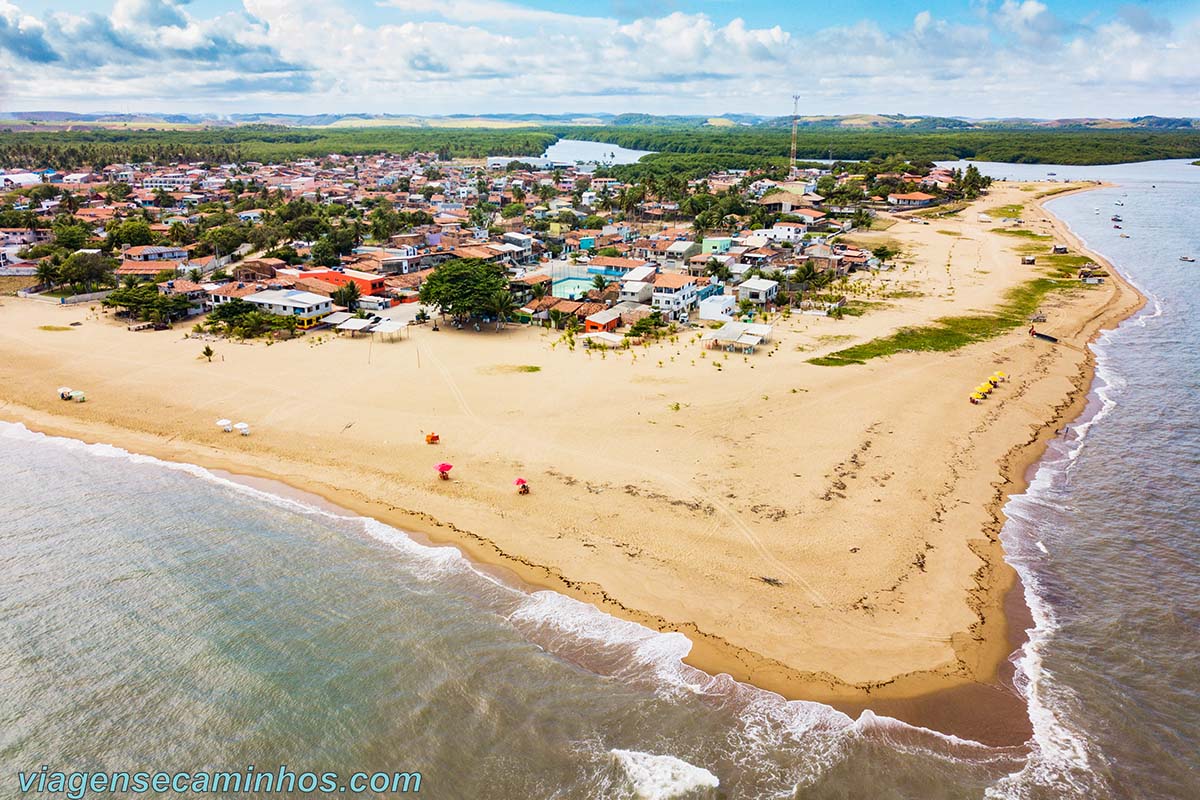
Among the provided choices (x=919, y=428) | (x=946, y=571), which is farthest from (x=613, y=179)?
(x=946, y=571)

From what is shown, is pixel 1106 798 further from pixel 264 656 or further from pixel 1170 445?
pixel 1170 445

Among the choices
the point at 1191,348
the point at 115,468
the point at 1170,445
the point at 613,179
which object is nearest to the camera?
the point at 115,468

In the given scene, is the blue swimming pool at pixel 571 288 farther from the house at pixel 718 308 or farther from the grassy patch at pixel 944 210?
the grassy patch at pixel 944 210

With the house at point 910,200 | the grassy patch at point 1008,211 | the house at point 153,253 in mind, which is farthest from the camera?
the house at point 910,200

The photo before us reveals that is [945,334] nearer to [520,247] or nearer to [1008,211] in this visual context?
[520,247]

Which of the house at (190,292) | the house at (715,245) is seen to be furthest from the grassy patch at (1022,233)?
the house at (190,292)

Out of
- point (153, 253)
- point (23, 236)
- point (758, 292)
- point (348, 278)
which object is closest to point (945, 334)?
point (758, 292)
